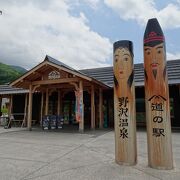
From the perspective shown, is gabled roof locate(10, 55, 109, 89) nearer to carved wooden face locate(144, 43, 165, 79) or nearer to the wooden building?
the wooden building

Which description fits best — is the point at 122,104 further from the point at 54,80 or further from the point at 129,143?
the point at 54,80

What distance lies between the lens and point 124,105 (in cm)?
517

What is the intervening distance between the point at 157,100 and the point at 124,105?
0.78 metres

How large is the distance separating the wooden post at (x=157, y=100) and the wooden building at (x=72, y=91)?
6075 millimetres

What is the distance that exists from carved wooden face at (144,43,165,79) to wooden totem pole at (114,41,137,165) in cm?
49

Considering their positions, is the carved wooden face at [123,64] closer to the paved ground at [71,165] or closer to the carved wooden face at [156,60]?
the carved wooden face at [156,60]

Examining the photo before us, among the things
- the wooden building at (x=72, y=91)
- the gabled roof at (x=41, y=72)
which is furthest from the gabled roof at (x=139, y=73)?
the gabled roof at (x=41, y=72)

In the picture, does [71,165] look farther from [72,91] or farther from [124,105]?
[72,91]

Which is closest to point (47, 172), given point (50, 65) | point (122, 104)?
point (122, 104)

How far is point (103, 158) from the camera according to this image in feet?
18.5

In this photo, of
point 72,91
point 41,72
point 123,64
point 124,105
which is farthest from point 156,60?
point 72,91

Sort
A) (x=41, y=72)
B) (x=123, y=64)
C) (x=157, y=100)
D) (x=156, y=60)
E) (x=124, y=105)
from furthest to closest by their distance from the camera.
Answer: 1. (x=41, y=72)
2. (x=123, y=64)
3. (x=124, y=105)
4. (x=156, y=60)
5. (x=157, y=100)

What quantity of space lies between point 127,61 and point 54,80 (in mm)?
7496

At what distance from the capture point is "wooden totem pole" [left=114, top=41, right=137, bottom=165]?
4980mm
